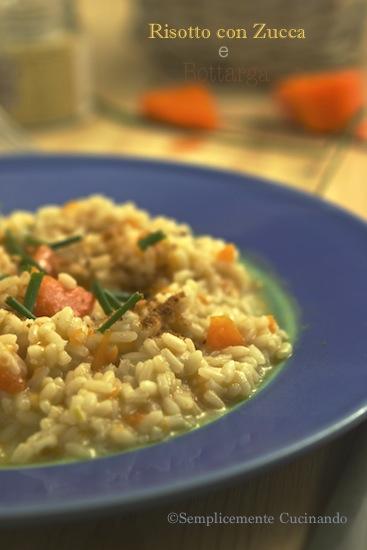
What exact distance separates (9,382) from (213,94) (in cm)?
309

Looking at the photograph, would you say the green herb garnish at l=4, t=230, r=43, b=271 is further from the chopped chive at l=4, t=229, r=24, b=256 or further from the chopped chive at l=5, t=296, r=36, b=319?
the chopped chive at l=5, t=296, r=36, b=319

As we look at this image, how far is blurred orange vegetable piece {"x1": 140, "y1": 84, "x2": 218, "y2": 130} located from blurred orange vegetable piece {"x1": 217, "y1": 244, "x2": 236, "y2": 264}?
6.33ft

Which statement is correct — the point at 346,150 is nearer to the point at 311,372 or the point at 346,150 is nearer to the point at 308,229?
the point at 308,229

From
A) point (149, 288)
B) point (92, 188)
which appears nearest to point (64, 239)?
point (149, 288)

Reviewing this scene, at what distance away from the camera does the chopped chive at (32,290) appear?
2008 mm

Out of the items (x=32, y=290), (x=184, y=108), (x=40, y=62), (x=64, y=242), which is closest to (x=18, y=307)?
(x=32, y=290)

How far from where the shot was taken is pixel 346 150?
3.99 m

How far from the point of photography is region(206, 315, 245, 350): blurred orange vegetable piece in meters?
2.01

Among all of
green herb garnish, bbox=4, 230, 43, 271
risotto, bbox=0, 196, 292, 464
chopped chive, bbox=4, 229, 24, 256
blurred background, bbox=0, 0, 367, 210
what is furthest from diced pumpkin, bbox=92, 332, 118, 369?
blurred background, bbox=0, 0, 367, 210

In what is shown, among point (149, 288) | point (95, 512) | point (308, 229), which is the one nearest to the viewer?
point (95, 512)

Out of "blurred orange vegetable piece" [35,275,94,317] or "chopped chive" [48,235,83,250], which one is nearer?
"blurred orange vegetable piece" [35,275,94,317]

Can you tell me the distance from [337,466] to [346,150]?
240 cm

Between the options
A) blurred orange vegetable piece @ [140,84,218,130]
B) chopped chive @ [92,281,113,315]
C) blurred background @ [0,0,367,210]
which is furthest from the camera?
blurred orange vegetable piece @ [140,84,218,130]

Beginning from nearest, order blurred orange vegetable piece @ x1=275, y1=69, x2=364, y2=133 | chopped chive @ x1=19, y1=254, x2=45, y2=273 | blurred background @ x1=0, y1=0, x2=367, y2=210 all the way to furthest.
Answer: chopped chive @ x1=19, y1=254, x2=45, y2=273, blurred background @ x1=0, y1=0, x2=367, y2=210, blurred orange vegetable piece @ x1=275, y1=69, x2=364, y2=133
